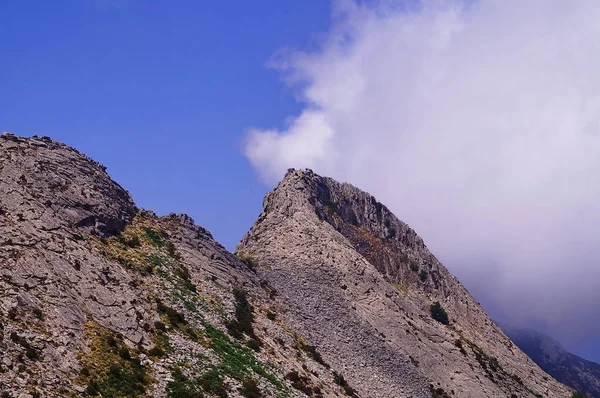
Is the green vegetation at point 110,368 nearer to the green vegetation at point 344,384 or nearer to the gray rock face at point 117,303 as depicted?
the gray rock face at point 117,303

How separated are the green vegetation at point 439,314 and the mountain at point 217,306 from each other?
0.56 feet

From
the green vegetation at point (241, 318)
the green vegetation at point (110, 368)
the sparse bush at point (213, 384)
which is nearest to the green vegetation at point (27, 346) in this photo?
the green vegetation at point (110, 368)

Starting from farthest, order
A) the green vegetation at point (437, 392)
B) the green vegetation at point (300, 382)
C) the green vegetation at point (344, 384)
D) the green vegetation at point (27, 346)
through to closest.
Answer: the green vegetation at point (437, 392)
the green vegetation at point (344, 384)
the green vegetation at point (300, 382)
the green vegetation at point (27, 346)

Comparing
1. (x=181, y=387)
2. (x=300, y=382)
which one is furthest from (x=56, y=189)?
(x=300, y=382)

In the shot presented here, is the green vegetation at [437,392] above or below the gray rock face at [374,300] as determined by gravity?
below

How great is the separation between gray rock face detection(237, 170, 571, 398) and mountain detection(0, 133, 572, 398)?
0.70ft

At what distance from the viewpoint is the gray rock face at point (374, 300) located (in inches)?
2494

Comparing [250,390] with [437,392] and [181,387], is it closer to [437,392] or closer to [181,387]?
[181,387]

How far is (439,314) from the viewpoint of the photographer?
273 feet

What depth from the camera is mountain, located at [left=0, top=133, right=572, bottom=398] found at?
3731cm

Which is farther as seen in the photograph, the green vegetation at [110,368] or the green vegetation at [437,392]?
the green vegetation at [437,392]

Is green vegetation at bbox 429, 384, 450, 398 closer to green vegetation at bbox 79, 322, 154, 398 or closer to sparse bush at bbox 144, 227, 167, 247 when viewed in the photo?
sparse bush at bbox 144, 227, 167, 247

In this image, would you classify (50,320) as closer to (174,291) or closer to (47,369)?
(47,369)

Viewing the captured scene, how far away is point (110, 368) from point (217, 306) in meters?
18.9
